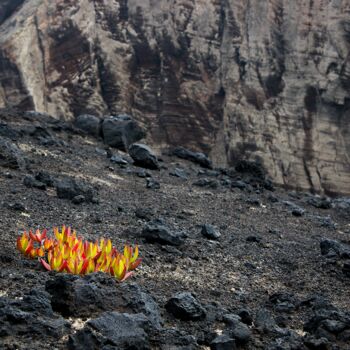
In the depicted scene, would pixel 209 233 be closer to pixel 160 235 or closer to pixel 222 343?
pixel 160 235

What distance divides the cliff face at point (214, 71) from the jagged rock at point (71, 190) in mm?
16724

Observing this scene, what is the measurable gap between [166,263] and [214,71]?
21727mm

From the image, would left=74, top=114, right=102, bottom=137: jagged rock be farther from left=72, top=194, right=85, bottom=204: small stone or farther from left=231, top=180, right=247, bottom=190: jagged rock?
left=72, top=194, right=85, bottom=204: small stone

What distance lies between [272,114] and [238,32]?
168 inches

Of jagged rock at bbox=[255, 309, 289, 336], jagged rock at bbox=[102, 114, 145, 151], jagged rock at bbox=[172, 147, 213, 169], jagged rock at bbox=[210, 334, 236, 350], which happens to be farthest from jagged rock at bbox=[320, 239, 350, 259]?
jagged rock at bbox=[172, 147, 213, 169]

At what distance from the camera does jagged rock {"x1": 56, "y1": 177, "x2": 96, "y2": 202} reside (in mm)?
8680

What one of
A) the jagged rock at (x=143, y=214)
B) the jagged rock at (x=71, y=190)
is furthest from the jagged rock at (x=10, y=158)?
the jagged rock at (x=143, y=214)

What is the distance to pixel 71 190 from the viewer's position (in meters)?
8.70

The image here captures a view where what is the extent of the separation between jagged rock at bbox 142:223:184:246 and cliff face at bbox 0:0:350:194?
1868cm

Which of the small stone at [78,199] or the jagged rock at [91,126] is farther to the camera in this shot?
the jagged rock at [91,126]

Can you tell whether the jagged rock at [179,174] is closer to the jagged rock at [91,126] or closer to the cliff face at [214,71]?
the jagged rock at [91,126]

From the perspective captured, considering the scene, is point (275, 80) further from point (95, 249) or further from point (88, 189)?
point (95, 249)

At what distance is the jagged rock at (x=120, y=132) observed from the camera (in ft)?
55.9

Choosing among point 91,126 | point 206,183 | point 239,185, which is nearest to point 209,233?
point 206,183
